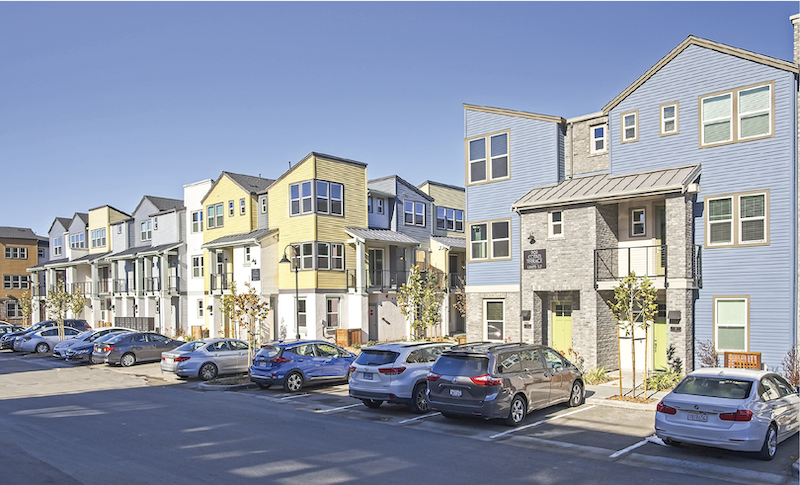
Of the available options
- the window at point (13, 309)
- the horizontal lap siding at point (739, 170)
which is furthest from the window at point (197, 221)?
the window at point (13, 309)

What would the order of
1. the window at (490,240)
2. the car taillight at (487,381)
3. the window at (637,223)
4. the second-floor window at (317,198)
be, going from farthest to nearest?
the second-floor window at (317,198) → the window at (490,240) → the window at (637,223) → the car taillight at (487,381)

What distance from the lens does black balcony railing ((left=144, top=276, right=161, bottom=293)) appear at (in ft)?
142

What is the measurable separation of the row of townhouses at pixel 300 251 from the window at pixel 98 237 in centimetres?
661

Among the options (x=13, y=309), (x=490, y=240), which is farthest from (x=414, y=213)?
(x=13, y=309)

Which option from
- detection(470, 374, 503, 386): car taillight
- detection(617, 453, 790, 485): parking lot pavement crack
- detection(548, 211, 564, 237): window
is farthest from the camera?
detection(548, 211, 564, 237): window

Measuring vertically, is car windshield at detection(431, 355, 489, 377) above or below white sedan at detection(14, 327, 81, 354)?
above

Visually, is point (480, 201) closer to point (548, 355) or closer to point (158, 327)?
point (548, 355)

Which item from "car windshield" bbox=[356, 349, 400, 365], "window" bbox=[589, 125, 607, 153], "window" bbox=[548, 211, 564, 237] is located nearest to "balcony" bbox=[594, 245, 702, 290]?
"window" bbox=[548, 211, 564, 237]

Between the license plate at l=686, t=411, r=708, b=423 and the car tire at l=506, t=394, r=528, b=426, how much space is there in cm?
357

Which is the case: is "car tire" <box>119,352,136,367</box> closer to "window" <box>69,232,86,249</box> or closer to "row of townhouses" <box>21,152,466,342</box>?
"row of townhouses" <box>21,152,466,342</box>

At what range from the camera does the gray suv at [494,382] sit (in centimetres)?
1252

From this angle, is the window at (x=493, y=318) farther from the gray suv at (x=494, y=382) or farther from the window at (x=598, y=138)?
the gray suv at (x=494, y=382)

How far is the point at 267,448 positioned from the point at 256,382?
327 inches

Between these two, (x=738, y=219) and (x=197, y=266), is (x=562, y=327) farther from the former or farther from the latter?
(x=197, y=266)
